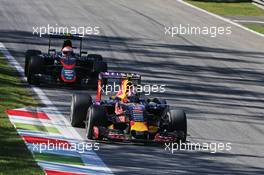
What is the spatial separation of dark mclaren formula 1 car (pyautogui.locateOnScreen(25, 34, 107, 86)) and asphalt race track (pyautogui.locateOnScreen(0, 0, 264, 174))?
1.77 ft

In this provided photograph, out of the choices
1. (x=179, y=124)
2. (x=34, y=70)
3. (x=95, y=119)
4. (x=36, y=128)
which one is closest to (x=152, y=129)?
(x=179, y=124)

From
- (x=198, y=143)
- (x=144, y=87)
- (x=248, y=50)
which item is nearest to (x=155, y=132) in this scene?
(x=198, y=143)

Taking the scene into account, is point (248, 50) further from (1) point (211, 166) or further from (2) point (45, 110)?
(1) point (211, 166)

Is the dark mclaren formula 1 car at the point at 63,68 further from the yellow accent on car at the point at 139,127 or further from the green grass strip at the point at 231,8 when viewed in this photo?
the green grass strip at the point at 231,8

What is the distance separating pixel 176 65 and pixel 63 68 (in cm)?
785

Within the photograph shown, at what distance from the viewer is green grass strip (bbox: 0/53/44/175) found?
15.5m

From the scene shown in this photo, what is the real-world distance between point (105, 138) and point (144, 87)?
8.23m

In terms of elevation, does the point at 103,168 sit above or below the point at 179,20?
below

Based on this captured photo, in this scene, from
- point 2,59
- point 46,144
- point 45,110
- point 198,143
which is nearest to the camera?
point 46,144

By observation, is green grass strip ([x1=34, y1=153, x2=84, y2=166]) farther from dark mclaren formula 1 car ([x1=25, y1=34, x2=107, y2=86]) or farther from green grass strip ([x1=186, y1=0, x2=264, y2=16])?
green grass strip ([x1=186, y1=0, x2=264, y2=16])

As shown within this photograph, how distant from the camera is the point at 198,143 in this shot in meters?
19.3

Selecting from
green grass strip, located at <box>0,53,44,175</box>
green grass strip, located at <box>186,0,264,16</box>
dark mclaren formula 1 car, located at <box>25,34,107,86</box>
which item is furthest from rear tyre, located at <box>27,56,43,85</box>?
green grass strip, located at <box>186,0,264,16</box>

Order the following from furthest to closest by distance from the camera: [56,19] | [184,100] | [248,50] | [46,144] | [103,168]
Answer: [56,19] → [248,50] → [184,100] → [46,144] → [103,168]

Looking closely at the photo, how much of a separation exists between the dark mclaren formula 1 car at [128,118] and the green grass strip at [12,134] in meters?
1.58
